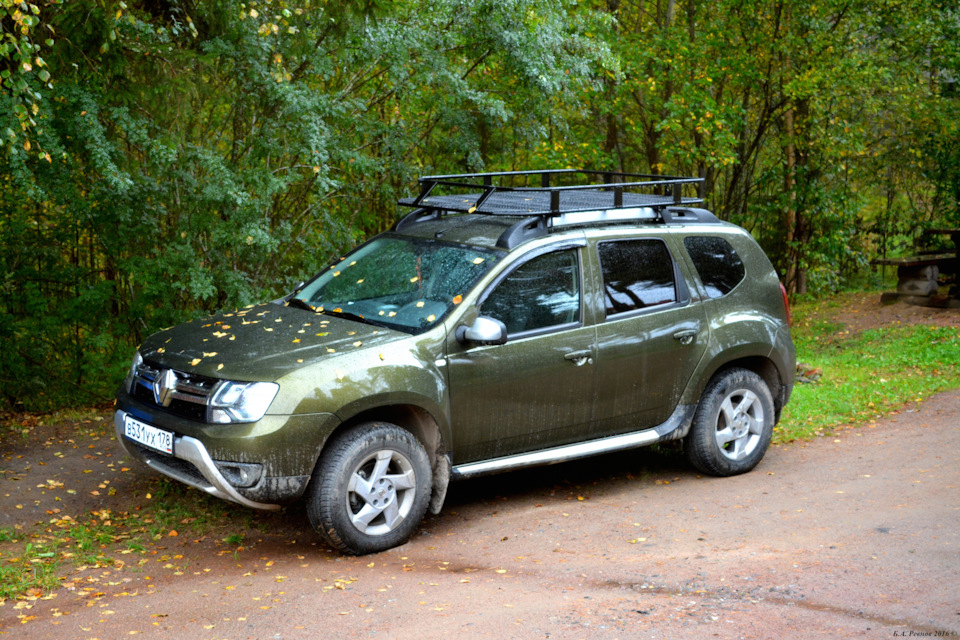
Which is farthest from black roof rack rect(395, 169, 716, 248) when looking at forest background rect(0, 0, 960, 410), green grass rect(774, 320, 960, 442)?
green grass rect(774, 320, 960, 442)

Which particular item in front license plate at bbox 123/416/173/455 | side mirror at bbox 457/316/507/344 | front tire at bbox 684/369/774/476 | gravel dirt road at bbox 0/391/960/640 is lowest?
gravel dirt road at bbox 0/391/960/640

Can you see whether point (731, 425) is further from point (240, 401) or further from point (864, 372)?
point (864, 372)

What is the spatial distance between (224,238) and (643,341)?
4.16m

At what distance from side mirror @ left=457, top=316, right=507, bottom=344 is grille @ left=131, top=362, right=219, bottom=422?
4.56ft

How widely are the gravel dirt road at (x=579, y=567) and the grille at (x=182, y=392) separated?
2.72 feet

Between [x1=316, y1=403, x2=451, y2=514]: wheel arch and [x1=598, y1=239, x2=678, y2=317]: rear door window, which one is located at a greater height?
[x1=598, y1=239, x2=678, y2=317]: rear door window

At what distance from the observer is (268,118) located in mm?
9070

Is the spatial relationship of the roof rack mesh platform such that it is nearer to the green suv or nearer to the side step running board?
the green suv

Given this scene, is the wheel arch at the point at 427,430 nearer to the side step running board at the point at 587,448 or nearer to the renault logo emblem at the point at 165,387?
the side step running board at the point at 587,448

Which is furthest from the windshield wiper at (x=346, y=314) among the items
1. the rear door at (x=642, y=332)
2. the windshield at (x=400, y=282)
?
the rear door at (x=642, y=332)

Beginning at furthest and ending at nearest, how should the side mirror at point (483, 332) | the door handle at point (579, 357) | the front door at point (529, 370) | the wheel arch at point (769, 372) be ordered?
1. the wheel arch at point (769, 372)
2. the door handle at point (579, 357)
3. the front door at point (529, 370)
4. the side mirror at point (483, 332)

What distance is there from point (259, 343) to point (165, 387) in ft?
1.86

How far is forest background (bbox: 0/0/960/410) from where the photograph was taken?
26.2ft

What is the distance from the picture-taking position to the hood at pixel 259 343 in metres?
5.19
